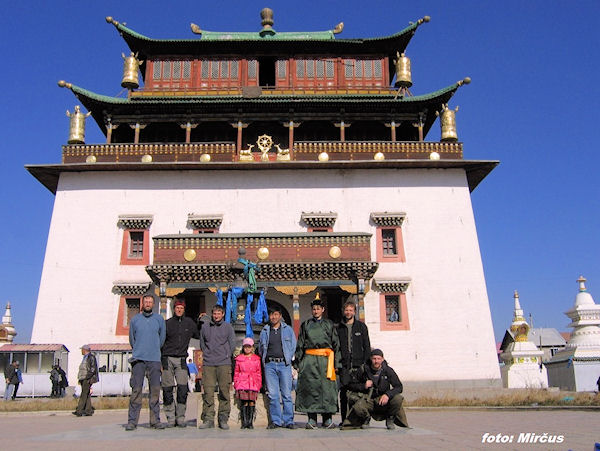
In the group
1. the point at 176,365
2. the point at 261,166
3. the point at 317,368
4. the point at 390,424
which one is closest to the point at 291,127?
the point at 261,166

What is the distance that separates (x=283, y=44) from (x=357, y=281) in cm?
1418

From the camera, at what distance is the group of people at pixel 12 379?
21.6m

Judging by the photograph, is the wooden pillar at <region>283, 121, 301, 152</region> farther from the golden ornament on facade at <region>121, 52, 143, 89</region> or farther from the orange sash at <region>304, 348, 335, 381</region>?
the orange sash at <region>304, 348, 335, 381</region>

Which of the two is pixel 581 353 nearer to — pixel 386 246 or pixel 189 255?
pixel 386 246

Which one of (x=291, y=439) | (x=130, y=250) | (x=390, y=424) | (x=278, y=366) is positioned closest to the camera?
(x=291, y=439)

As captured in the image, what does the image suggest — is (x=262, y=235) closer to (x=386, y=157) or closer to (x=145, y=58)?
(x=386, y=157)

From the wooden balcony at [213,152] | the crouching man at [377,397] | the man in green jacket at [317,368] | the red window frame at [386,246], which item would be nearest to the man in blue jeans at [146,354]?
the man in green jacket at [317,368]

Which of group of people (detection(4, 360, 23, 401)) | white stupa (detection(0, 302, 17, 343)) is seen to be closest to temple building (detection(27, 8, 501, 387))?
group of people (detection(4, 360, 23, 401))

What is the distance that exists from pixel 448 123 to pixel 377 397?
903 inches

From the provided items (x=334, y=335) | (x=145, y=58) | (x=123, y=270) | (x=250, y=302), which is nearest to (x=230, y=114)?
(x=145, y=58)

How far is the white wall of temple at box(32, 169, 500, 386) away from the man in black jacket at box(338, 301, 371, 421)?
16584mm

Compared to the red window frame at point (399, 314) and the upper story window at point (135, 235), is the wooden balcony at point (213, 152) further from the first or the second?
the red window frame at point (399, 314)

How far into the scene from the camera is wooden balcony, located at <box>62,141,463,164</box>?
93.2 feet

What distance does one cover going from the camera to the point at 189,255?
24438 millimetres
